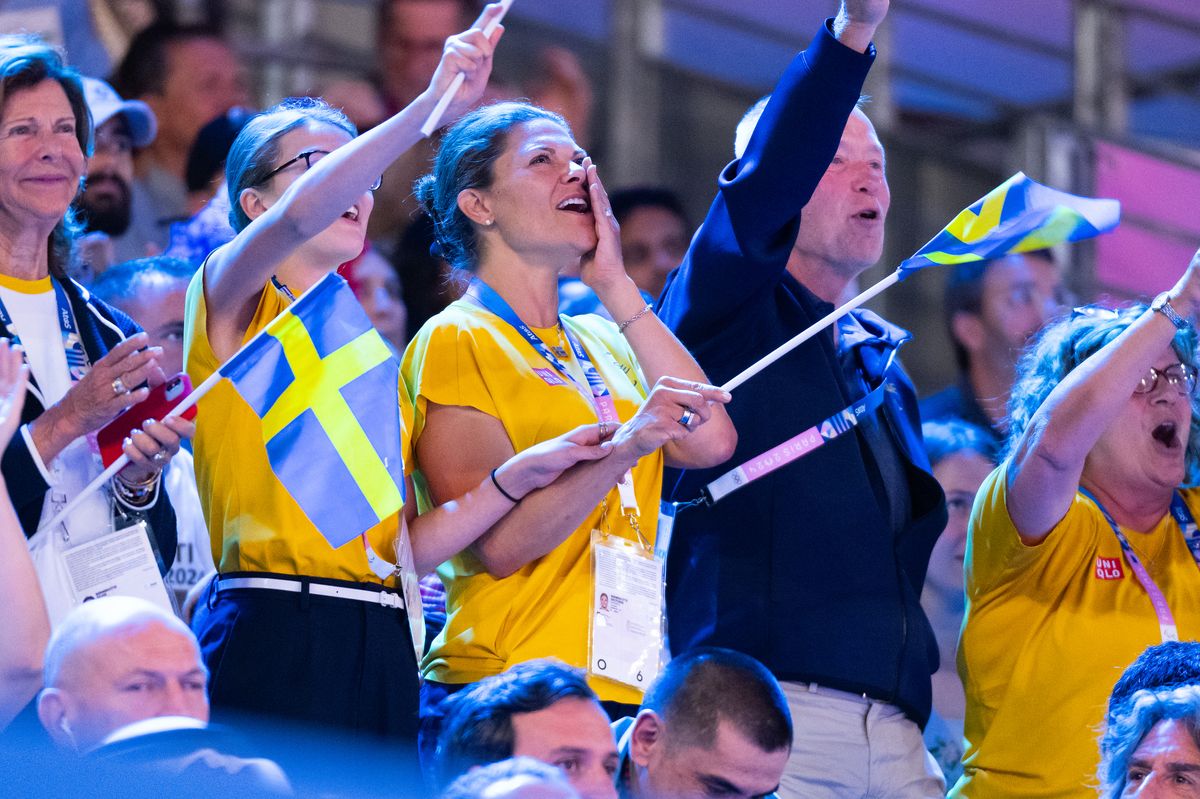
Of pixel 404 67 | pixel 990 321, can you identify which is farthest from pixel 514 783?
pixel 404 67

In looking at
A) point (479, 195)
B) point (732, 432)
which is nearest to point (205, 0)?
point (479, 195)

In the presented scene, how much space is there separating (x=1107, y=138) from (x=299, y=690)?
4780 millimetres

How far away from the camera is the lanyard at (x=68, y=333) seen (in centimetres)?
347

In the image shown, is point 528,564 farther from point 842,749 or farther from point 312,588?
point 842,749

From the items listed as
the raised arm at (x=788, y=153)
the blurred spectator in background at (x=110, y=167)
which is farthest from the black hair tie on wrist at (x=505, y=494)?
the blurred spectator in background at (x=110, y=167)

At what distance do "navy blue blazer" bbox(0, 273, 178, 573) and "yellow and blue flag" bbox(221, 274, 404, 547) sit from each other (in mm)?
313

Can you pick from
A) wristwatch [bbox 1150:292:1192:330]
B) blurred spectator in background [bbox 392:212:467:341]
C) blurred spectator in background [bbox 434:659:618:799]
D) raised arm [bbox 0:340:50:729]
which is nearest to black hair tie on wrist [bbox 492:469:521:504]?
blurred spectator in background [bbox 434:659:618:799]

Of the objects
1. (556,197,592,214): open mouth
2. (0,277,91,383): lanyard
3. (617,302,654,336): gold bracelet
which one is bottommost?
(0,277,91,383): lanyard

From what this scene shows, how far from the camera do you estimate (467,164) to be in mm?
3801

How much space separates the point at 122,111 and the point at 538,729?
8.02 ft

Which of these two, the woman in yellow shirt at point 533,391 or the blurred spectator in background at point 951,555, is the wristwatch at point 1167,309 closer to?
the woman in yellow shirt at point 533,391

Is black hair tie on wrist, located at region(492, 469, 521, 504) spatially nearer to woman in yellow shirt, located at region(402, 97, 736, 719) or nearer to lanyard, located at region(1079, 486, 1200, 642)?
woman in yellow shirt, located at region(402, 97, 736, 719)

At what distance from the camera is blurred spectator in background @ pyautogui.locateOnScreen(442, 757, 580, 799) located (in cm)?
241

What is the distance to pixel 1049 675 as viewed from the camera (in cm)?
393
